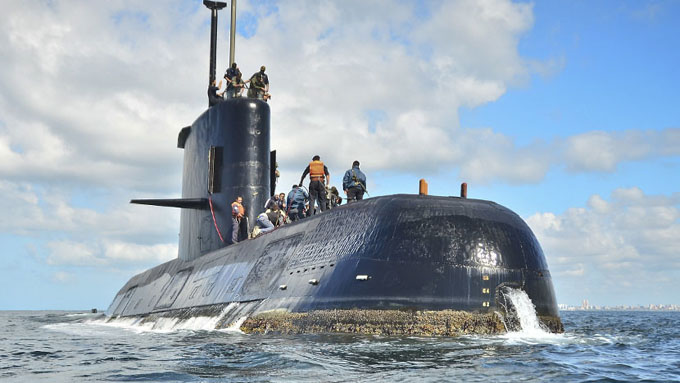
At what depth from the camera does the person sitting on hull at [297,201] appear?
658 inches

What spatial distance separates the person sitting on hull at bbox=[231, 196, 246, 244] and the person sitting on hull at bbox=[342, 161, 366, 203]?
3.54 m

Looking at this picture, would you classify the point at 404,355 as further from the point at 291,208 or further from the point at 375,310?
the point at 291,208

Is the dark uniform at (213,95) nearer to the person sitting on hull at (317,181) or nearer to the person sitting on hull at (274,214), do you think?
the person sitting on hull at (274,214)

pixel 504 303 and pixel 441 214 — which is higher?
pixel 441 214

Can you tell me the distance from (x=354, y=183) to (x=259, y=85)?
471 cm

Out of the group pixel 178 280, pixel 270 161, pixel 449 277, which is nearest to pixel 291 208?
pixel 270 161

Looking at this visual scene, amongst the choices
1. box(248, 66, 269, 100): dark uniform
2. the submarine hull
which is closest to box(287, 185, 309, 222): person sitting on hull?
box(248, 66, 269, 100): dark uniform

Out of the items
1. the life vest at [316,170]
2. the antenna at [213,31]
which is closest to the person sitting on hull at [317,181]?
the life vest at [316,170]

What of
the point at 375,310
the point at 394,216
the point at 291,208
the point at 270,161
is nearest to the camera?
the point at 375,310

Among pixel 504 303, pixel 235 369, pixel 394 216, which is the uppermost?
pixel 394 216

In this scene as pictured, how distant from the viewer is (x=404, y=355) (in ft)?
26.1

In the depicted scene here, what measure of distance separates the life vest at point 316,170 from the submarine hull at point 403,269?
2.00 m

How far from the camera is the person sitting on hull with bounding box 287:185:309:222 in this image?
1672cm

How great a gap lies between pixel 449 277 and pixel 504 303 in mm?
942
